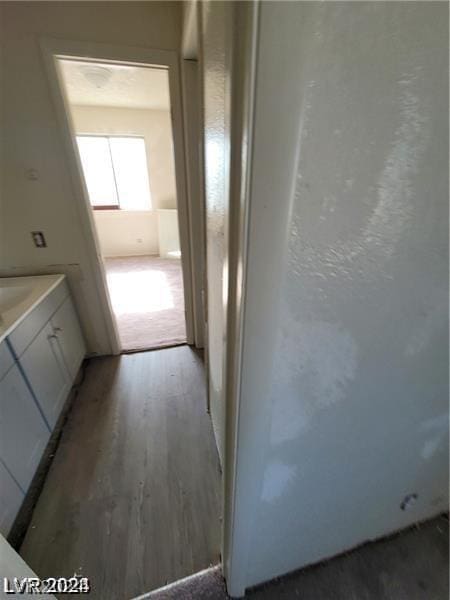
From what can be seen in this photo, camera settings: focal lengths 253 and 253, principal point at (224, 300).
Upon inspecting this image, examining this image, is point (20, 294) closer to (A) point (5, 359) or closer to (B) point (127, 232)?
(A) point (5, 359)

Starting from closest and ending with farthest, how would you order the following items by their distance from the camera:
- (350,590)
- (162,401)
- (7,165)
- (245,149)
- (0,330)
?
(245,149) < (350,590) < (0,330) < (7,165) < (162,401)

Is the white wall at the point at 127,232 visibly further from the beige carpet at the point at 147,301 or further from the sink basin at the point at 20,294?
the sink basin at the point at 20,294

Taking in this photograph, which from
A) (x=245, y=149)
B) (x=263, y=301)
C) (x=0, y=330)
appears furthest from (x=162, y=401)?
(x=245, y=149)

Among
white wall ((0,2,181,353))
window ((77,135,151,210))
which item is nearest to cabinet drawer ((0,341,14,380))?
white wall ((0,2,181,353))

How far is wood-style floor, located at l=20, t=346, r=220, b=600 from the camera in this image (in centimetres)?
107

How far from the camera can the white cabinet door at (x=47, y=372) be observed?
1.37 metres

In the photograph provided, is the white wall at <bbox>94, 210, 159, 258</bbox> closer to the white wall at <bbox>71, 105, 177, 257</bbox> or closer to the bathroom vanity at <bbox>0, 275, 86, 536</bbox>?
the white wall at <bbox>71, 105, 177, 257</bbox>

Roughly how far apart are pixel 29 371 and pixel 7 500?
0.55 metres

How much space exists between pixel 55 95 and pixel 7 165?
1.74ft

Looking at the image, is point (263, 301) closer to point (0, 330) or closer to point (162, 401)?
point (0, 330)

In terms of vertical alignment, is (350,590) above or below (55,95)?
below

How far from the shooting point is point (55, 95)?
5.07 feet

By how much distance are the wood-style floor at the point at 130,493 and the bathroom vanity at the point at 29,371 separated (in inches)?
7.1

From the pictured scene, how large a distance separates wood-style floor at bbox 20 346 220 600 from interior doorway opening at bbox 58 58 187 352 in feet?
2.32
